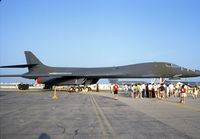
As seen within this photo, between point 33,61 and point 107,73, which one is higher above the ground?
point 33,61

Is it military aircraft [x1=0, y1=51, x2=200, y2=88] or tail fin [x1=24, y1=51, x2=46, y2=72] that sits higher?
tail fin [x1=24, y1=51, x2=46, y2=72]

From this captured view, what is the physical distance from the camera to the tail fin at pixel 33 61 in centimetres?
4784

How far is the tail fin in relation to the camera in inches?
1884

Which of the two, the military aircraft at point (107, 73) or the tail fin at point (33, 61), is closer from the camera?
the military aircraft at point (107, 73)

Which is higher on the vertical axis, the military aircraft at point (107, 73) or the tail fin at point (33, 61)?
the tail fin at point (33, 61)

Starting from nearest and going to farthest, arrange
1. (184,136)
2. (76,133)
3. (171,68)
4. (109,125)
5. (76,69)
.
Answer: (184,136), (76,133), (109,125), (171,68), (76,69)

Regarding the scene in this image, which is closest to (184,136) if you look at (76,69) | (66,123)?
(66,123)

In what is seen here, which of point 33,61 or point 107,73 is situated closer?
point 107,73

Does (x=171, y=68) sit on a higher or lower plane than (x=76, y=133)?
higher

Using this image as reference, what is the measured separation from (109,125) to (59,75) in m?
33.0

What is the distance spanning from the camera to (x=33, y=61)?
48.9 meters

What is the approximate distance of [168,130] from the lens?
8.51 metres

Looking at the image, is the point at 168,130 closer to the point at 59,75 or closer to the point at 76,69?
the point at 59,75

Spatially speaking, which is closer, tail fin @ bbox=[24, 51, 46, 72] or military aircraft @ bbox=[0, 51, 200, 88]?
military aircraft @ bbox=[0, 51, 200, 88]
